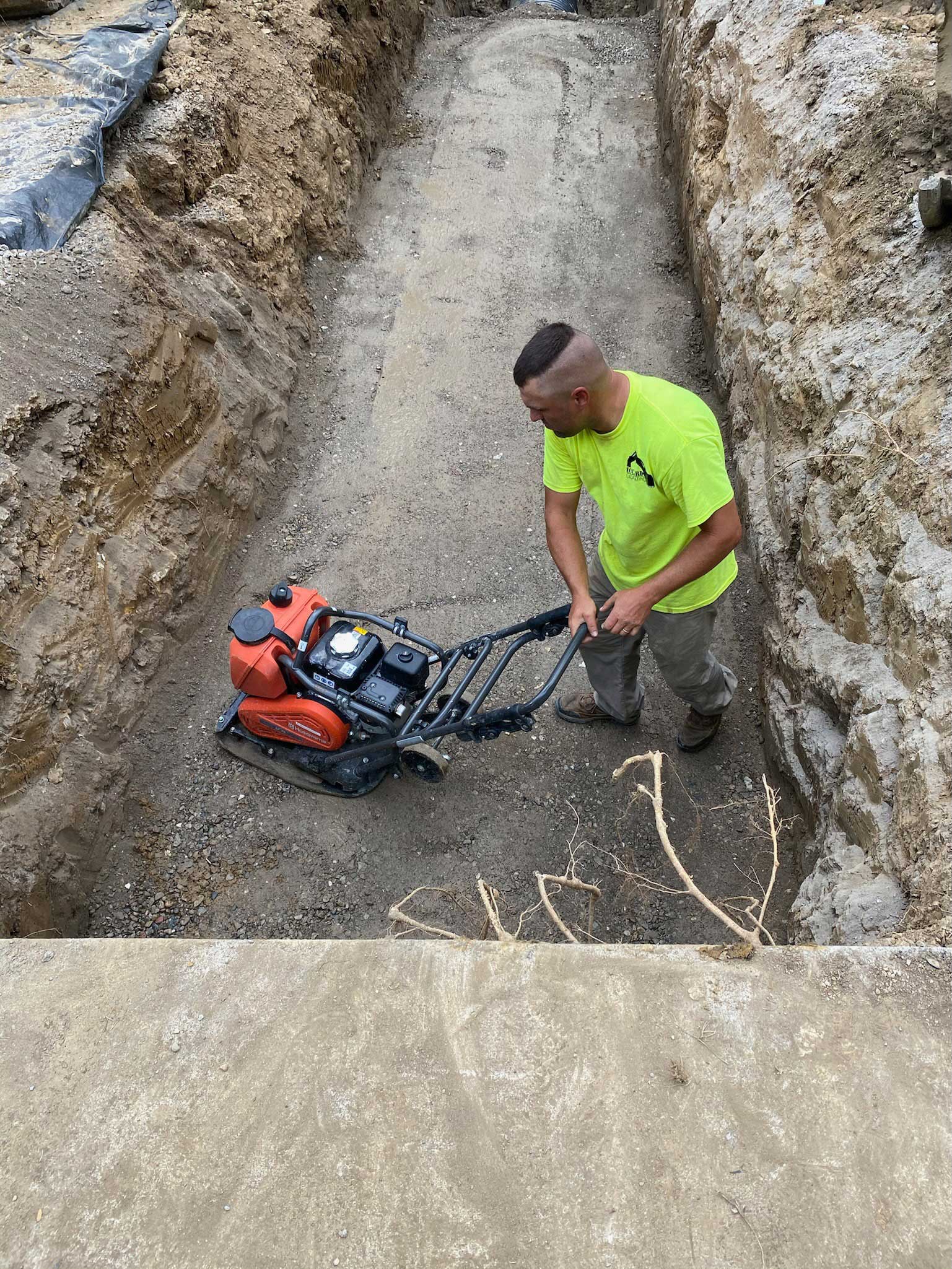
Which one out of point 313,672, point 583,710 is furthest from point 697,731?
point 313,672

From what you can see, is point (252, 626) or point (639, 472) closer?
point (639, 472)

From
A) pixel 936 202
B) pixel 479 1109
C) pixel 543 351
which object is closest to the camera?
pixel 479 1109

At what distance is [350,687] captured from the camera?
3121mm

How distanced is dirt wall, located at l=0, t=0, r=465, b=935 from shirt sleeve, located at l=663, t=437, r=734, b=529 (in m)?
2.63

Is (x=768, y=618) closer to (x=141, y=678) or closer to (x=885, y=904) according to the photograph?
(x=885, y=904)

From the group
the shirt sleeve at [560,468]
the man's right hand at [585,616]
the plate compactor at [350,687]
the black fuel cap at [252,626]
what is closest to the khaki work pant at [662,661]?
the man's right hand at [585,616]

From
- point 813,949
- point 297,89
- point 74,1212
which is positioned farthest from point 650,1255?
point 297,89

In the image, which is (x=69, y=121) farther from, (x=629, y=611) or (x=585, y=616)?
Result: (x=629, y=611)

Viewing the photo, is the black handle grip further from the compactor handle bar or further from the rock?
the rock

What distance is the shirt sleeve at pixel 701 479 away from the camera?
2291mm

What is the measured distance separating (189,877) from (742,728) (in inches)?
104

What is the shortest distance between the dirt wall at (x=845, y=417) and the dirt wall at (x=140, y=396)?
2880 mm

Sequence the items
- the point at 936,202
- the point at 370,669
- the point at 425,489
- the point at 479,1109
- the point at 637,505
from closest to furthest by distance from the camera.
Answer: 1. the point at 479,1109
2. the point at 637,505
3. the point at 936,202
4. the point at 370,669
5. the point at 425,489

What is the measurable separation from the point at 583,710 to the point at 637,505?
54.9 inches
